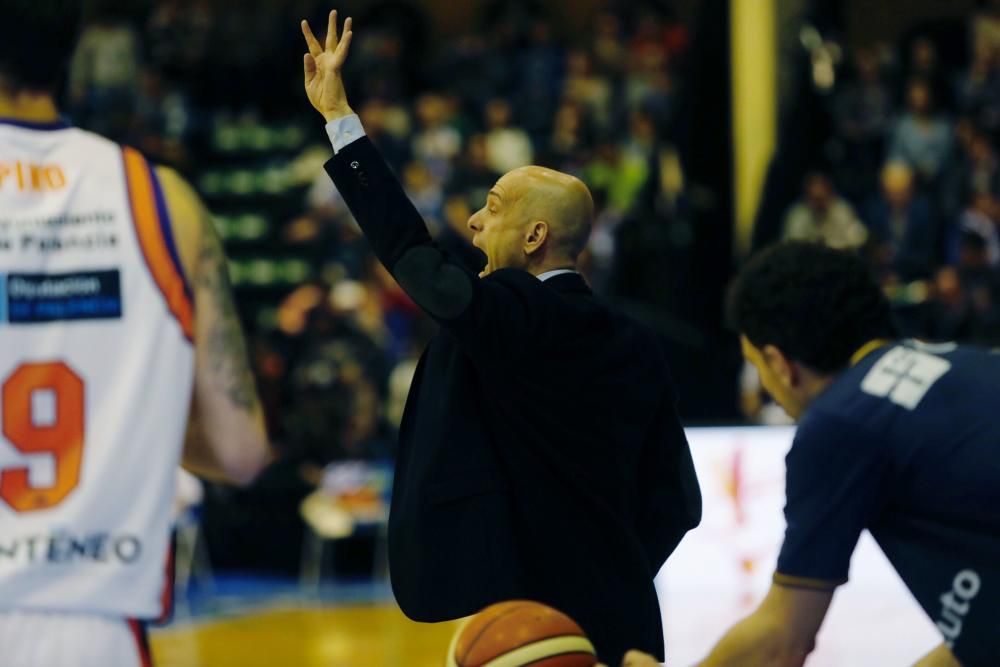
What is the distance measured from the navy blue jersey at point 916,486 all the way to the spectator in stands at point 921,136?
42.3ft

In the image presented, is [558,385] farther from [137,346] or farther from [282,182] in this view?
[282,182]

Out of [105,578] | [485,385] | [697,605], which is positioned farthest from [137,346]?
[697,605]

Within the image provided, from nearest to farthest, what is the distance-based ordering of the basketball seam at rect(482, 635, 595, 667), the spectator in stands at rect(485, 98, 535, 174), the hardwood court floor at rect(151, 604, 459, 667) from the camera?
the basketball seam at rect(482, 635, 595, 667) → the hardwood court floor at rect(151, 604, 459, 667) → the spectator in stands at rect(485, 98, 535, 174)

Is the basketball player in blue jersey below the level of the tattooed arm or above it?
below

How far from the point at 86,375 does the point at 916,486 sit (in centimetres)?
162

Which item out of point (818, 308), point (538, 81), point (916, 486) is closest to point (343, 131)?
point (818, 308)

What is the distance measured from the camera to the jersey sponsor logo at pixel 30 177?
282cm

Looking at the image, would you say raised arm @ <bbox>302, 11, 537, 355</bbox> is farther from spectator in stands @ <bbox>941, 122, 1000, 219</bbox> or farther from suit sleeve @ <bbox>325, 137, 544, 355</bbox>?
spectator in stands @ <bbox>941, 122, 1000, 219</bbox>

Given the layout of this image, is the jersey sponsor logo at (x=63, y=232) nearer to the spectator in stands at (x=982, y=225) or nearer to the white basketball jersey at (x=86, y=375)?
the white basketball jersey at (x=86, y=375)

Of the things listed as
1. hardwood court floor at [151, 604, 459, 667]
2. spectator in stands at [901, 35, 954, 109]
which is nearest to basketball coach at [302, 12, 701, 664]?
hardwood court floor at [151, 604, 459, 667]

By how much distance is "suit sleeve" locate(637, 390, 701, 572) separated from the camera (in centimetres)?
388

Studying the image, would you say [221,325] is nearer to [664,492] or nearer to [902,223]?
[664,492]

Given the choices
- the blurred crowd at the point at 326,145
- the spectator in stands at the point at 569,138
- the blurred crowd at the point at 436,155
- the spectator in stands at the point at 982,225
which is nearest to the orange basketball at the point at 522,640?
the blurred crowd at the point at 436,155

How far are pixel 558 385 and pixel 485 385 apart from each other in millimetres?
168
